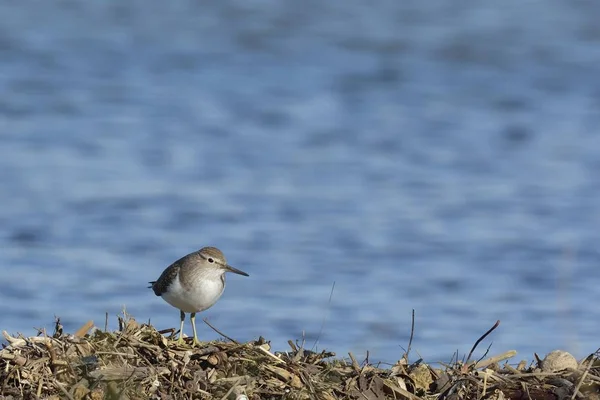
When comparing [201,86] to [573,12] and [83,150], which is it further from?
[573,12]

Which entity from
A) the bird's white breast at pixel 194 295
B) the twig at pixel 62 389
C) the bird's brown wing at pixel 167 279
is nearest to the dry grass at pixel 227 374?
the twig at pixel 62 389

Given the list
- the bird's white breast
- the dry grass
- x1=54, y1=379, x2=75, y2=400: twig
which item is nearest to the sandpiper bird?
the bird's white breast

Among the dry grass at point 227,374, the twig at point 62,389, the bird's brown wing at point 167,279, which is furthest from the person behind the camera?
the bird's brown wing at point 167,279

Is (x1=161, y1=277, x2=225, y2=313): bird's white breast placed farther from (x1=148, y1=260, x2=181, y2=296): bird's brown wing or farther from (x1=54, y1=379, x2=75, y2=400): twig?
(x1=54, y1=379, x2=75, y2=400): twig

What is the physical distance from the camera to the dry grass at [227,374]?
619 centimetres

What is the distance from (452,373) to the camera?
661 centimetres

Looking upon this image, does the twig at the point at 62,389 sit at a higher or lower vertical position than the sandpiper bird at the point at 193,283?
lower

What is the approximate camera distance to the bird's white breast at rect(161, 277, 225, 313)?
787 centimetres

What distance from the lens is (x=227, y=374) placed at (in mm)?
6426

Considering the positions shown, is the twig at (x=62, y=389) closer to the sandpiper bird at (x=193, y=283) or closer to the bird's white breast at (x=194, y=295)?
the sandpiper bird at (x=193, y=283)

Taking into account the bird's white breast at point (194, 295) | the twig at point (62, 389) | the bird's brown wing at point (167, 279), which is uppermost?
the bird's brown wing at point (167, 279)

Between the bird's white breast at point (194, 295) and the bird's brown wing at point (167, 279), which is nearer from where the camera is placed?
the bird's white breast at point (194, 295)

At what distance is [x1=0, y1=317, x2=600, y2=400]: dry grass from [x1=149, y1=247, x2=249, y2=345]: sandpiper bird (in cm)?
107

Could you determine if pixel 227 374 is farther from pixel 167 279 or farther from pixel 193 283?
pixel 167 279
